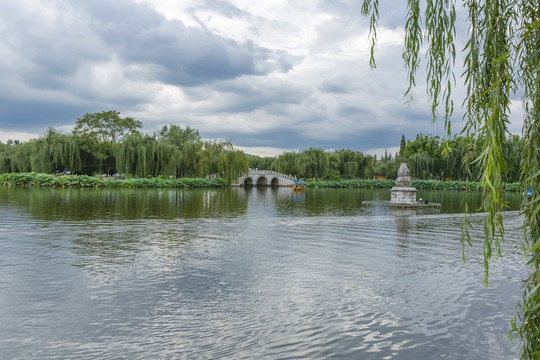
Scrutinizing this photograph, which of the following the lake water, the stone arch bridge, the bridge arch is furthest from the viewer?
the bridge arch

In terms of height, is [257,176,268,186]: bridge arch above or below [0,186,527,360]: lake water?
above

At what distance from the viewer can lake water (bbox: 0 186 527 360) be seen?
17.3 feet

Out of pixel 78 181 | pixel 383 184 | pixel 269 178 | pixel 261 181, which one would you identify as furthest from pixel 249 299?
pixel 261 181

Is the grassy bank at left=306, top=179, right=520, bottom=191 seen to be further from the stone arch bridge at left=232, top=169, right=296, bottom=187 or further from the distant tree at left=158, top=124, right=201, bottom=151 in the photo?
the distant tree at left=158, top=124, right=201, bottom=151

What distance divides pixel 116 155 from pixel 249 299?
52715mm

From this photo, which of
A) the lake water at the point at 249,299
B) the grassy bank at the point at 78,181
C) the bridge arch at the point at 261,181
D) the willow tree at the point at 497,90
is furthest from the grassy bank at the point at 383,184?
the willow tree at the point at 497,90

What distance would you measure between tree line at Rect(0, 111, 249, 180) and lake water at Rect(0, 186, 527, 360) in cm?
4432

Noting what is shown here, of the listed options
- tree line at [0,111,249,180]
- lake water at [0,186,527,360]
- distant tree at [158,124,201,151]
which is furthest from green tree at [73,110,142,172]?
lake water at [0,186,527,360]

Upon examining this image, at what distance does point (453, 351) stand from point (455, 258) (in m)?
6.07

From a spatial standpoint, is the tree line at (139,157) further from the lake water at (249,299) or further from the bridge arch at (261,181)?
the lake water at (249,299)

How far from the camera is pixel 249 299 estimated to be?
7.02 m

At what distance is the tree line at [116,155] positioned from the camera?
54250mm

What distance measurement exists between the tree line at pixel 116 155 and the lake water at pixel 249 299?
4432cm

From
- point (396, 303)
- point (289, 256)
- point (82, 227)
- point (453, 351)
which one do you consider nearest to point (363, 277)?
point (396, 303)
